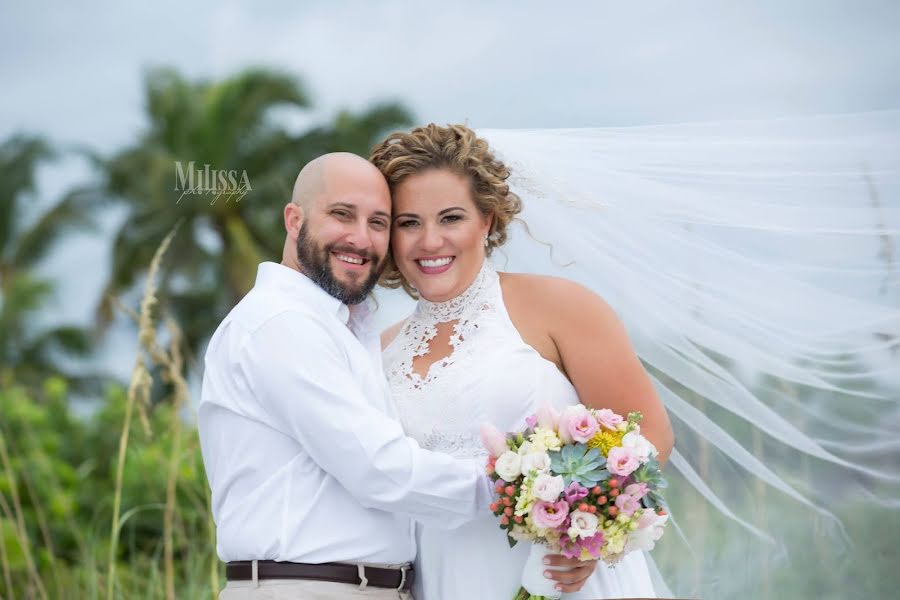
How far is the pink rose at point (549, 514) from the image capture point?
3.63 meters

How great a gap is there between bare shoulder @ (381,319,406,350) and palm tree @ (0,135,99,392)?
27117mm

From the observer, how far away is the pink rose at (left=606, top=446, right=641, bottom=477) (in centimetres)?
366

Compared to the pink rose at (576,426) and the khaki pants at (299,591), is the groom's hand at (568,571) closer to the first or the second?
the pink rose at (576,426)

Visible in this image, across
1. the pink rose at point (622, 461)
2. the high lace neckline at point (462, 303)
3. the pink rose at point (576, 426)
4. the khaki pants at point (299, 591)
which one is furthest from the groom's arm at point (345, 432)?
the high lace neckline at point (462, 303)

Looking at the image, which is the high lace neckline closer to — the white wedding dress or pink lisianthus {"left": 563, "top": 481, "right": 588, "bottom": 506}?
the white wedding dress

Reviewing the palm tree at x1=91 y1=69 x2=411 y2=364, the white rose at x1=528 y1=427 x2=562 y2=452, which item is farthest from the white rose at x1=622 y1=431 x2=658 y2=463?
the palm tree at x1=91 y1=69 x2=411 y2=364

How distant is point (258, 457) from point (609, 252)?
169 cm

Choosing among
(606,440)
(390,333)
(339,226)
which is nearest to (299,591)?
(606,440)

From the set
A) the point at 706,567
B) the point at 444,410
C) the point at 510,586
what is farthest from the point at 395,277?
the point at 706,567

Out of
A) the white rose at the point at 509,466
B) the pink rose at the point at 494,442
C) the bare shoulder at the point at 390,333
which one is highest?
the bare shoulder at the point at 390,333

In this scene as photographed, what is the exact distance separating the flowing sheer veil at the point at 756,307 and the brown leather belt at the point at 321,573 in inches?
55.8

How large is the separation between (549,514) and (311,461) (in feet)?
2.90

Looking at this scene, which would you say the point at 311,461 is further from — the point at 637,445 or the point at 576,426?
the point at 637,445

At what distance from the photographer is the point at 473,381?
4445 mm
